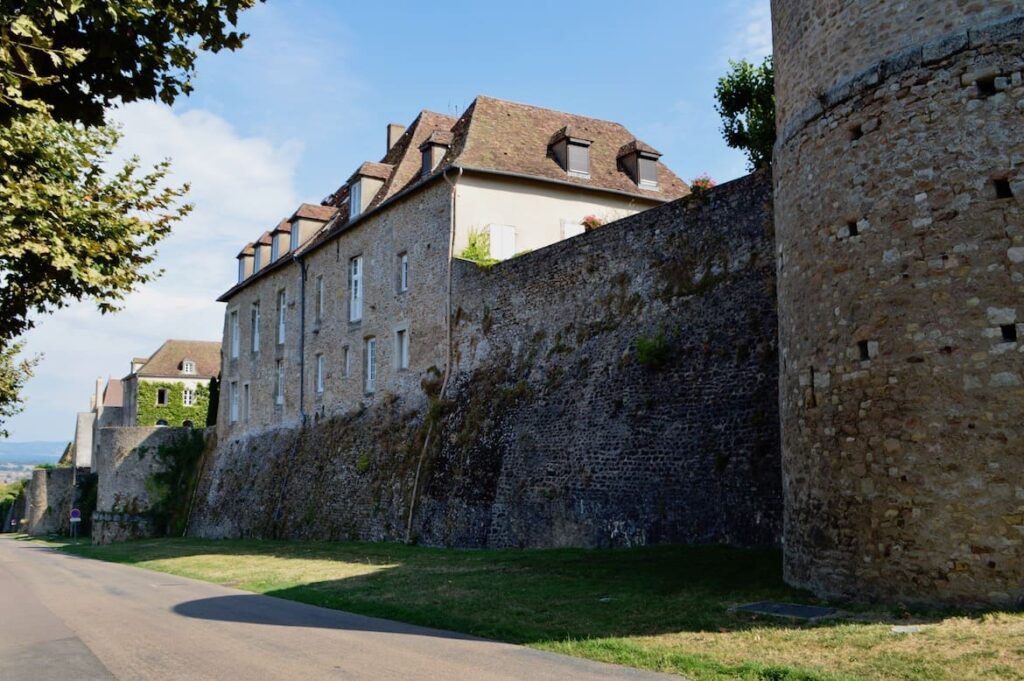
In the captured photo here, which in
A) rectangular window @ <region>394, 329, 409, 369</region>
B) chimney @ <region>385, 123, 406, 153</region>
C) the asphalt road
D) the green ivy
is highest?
chimney @ <region>385, 123, 406, 153</region>

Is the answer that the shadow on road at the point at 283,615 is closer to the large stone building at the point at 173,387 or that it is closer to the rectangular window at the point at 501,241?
the rectangular window at the point at 501,241

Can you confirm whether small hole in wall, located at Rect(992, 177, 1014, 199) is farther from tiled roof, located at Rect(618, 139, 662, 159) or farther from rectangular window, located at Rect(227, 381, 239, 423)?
rectangular window, located at Rect(227, 381, 239, 423)

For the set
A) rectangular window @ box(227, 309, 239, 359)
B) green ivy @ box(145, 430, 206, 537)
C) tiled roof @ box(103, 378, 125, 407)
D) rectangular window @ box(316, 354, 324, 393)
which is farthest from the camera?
tiled roof @ box(103, 378, 125, 407)

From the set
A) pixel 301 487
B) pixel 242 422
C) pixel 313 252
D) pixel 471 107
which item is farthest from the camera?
pixel 242 422

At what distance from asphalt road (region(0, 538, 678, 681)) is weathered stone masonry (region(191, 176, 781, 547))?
19.6 ft

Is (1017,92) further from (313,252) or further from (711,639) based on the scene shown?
(313,252)

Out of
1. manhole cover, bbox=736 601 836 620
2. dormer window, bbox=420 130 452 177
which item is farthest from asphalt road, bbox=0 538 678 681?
dormer window, bbox=420 130 452 177

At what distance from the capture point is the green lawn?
6.85 meters

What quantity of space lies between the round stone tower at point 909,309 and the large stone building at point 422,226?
47.9 ft

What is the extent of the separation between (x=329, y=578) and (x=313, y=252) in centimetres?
2040

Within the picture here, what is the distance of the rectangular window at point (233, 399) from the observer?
3978 cm

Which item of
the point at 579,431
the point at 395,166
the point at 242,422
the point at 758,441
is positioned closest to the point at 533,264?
the point at 579,431

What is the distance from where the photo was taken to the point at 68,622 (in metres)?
11.5

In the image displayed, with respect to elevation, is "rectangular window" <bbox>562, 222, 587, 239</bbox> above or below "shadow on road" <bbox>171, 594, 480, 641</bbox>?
above
